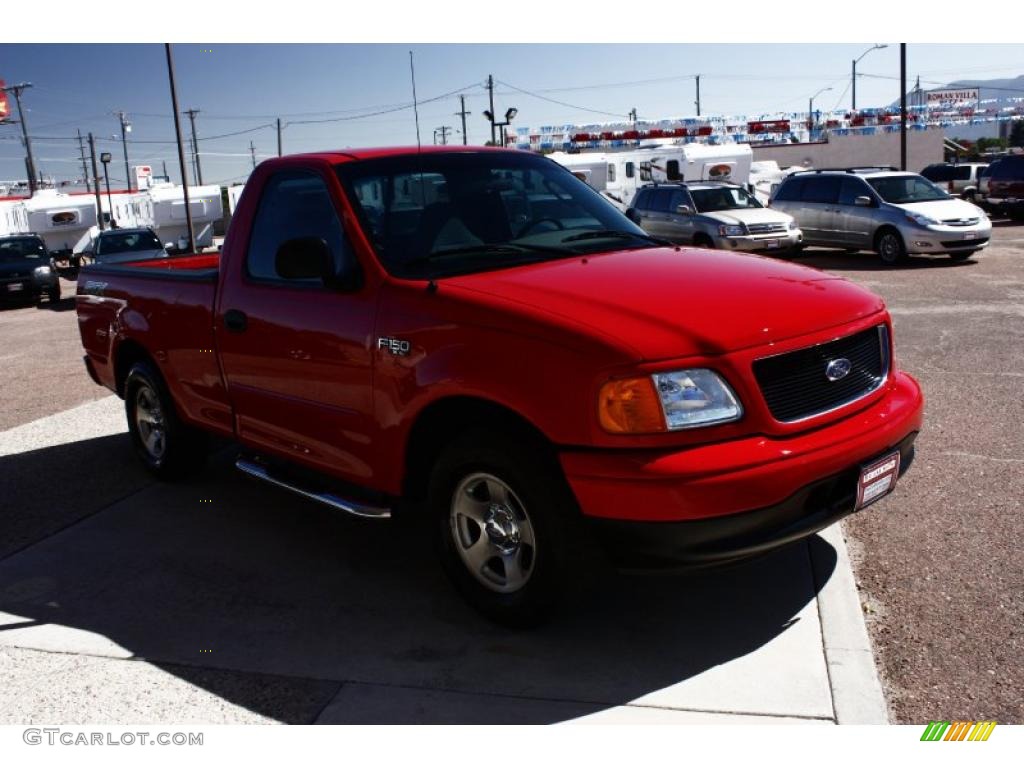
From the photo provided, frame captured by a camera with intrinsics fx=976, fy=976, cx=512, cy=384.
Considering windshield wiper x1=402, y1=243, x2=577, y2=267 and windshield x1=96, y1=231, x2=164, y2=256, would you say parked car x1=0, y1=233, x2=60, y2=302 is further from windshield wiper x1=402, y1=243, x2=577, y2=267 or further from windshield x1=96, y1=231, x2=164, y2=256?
windshield wiper x1=402, y1=243, x2=577, y2=267

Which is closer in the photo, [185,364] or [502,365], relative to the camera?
[502,365]

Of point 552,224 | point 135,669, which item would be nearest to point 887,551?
point 552,224

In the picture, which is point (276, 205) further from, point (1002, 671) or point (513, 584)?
point (1002, 671)

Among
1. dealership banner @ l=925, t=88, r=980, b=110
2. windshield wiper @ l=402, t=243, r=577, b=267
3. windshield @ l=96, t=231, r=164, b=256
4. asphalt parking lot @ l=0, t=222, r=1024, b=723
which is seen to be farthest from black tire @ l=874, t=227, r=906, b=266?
dealership banner @ l=925, t=88, r=980, b=110

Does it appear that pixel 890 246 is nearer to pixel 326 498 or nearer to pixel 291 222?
pixel 291 222

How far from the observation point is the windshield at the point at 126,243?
20.9 meters

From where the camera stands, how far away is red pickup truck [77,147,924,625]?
3.34 meters

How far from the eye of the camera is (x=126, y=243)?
21.2m

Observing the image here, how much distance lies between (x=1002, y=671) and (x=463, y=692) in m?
1.92

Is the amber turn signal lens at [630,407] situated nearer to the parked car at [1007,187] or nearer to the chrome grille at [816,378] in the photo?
the chrome grille at [816,378]

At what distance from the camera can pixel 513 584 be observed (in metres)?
3.89

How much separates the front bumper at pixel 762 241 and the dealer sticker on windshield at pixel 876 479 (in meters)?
13.8

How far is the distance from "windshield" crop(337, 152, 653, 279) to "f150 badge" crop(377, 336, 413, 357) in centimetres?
30

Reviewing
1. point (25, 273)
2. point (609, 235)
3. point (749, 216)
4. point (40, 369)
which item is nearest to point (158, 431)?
point (609, 235)
